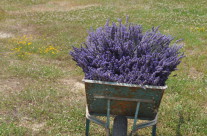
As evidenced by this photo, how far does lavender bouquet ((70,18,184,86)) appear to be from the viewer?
4.46 m

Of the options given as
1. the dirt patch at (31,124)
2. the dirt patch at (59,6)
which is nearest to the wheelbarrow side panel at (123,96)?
the dirt patch at (31,124)

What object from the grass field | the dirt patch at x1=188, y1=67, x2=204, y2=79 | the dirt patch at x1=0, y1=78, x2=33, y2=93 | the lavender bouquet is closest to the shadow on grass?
the grass field

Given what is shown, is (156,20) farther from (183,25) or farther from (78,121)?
(78,121)

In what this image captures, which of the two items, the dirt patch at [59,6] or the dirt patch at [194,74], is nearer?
the dirt patch at [194,74]

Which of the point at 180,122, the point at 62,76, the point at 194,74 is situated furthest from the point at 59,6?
the point at 180,122

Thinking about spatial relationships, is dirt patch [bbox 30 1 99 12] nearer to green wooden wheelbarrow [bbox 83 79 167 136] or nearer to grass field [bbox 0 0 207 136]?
grass field [bbox 0 0 207 136]

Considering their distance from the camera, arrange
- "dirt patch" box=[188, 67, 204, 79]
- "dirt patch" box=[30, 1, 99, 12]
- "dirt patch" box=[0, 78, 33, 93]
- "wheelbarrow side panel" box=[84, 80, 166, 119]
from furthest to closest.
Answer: "dirt patch" box=[30, 1, 99, 12]
"dirt patch" box=[188, 67, 204, 79]
"dirt patch" box=[0, 78, 33, 93]
"wheelbarrow side panel" box=[84, 80, 166, 119]


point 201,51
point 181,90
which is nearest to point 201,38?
point 201,51

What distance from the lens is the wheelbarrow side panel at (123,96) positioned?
4387mm

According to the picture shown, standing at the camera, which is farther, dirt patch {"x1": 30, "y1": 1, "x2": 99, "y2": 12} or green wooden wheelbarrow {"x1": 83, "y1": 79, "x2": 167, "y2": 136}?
dirt patch {"x1": 30, "y1": 1, "x2": 99, "y2": 12}

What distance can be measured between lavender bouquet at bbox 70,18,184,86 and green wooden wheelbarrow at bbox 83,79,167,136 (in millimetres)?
119

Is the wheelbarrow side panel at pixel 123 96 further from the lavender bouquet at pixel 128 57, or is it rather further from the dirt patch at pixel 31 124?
the dirt patch at pixel 31 124

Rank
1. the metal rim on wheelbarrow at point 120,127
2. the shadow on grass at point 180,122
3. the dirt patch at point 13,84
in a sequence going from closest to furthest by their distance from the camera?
the metal rim on wheelbarrow at point 120,127, the shadow on grass at point 180,122, the dirt patch at point 13,84

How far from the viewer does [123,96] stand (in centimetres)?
451
